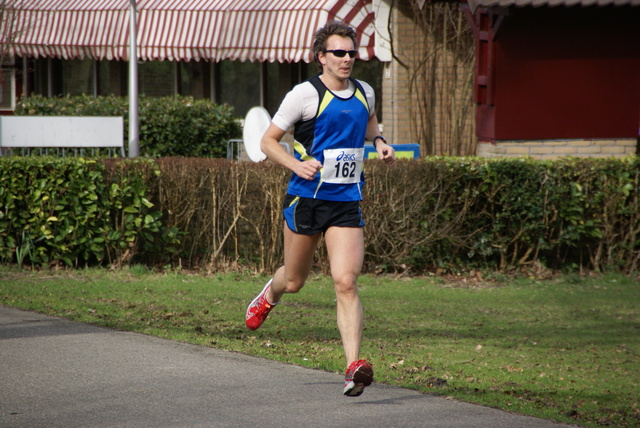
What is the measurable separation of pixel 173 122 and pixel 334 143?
11.8 metres

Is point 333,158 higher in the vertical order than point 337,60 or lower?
lower

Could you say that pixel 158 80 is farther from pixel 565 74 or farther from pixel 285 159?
pixel 285 159

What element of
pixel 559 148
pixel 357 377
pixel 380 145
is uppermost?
pixel 559 148

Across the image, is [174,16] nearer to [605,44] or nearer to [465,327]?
[605,44]

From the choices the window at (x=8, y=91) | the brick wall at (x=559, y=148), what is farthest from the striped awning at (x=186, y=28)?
the brick wall at (x=559, y=148)

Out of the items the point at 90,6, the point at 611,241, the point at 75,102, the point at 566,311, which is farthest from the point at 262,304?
the point at 90,6

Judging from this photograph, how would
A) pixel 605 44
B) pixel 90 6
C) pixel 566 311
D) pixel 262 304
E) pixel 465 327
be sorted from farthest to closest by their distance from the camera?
1. pixel 90 6
2. pixel 605 44
3. pixel 566 311
4. pixel 465 327
5. pixel 262 304

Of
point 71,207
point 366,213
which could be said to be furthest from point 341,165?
point 71,207

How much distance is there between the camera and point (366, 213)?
1024 cm

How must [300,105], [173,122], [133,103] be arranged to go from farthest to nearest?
[173,122]
[133,103]
[300,105]

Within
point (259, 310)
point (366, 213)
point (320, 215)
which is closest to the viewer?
point (320, 215)

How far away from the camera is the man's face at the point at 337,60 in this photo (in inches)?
208

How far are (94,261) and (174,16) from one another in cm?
968

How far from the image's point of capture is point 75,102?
58.8 feet
